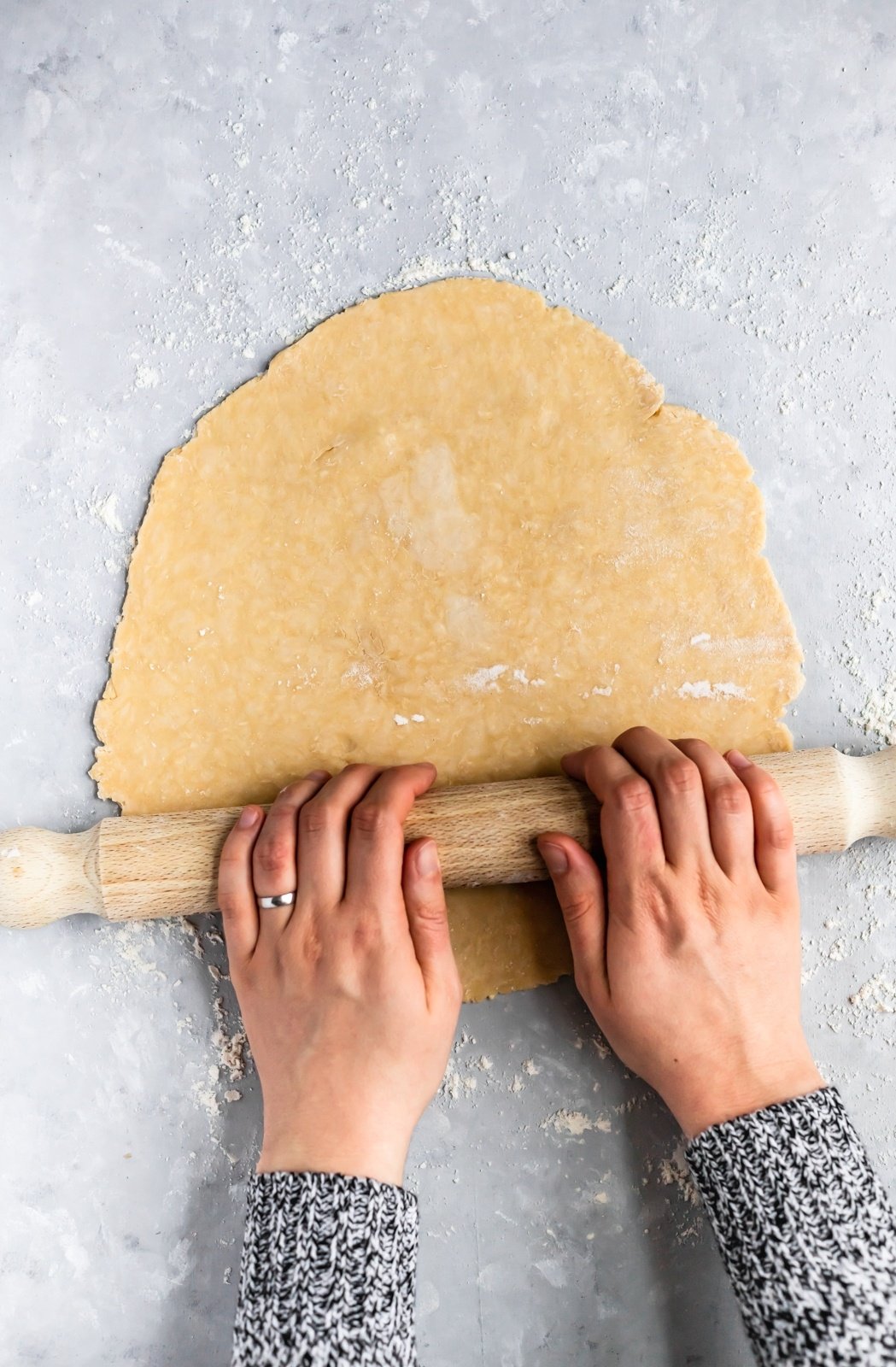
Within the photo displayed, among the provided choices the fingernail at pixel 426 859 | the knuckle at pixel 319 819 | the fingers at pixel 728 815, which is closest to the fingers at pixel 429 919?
the fingernail at pixel 426 859

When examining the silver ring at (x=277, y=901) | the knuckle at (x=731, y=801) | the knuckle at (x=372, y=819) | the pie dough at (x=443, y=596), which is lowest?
the silver ring at (x=277, y=901)

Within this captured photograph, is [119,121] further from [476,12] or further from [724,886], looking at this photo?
[724,886]

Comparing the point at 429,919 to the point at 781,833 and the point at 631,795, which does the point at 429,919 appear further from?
the point at 781,833

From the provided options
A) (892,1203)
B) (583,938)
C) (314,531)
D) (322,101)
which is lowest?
(892,1203)

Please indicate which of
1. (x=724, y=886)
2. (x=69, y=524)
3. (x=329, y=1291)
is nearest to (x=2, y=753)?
(x=69, y=524)

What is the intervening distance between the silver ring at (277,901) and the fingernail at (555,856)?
0.32 m

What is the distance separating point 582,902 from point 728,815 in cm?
21

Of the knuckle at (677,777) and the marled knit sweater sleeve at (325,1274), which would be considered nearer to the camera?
the marled knit sweater sleeve at (325,1274)

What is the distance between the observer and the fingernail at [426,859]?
1.13m

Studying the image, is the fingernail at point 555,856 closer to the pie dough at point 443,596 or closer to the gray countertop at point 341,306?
the pie dough at point 443,596

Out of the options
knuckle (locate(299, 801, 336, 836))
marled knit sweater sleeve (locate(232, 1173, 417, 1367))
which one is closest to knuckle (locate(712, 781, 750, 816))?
knuckle (locate(299, 801, 336, 836))

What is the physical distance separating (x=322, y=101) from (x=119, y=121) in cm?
28

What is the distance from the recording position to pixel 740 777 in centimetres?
118

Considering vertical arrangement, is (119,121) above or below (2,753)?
above
